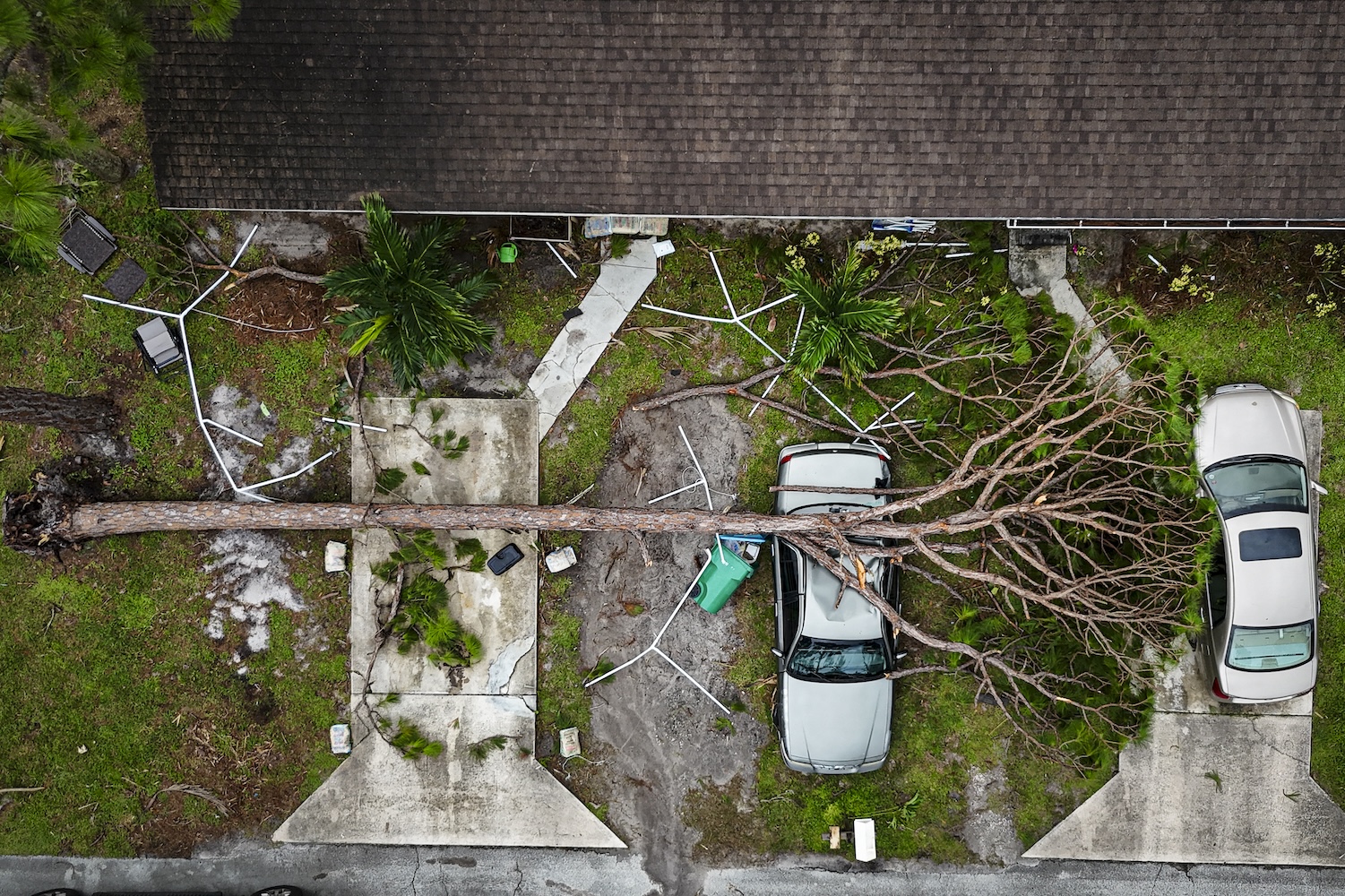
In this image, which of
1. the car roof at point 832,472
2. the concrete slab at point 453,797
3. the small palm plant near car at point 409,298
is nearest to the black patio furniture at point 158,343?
the small palm plant near car at point 409,298

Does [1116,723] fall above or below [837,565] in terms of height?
below

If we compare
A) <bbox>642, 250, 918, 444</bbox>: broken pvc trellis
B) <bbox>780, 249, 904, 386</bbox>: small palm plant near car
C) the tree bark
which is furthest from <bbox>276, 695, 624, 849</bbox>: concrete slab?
<bbox>780, 249, 904, 386</bbox>: small palm plant near car

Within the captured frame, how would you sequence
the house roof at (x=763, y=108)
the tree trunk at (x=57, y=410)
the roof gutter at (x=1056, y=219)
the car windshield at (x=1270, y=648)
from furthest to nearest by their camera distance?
the car windshield at (x=1270, y=648) < the tree trunk at (x=57, y=410) < the roof gutter at (x=1056, y=219) < the house roof at (x=763, y=108)

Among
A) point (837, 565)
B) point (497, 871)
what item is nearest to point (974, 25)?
point (837, 565)

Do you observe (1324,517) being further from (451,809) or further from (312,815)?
(312,815)

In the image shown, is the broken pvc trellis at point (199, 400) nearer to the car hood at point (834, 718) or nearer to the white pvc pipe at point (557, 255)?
the white pvc pipe at point (557, 255)
